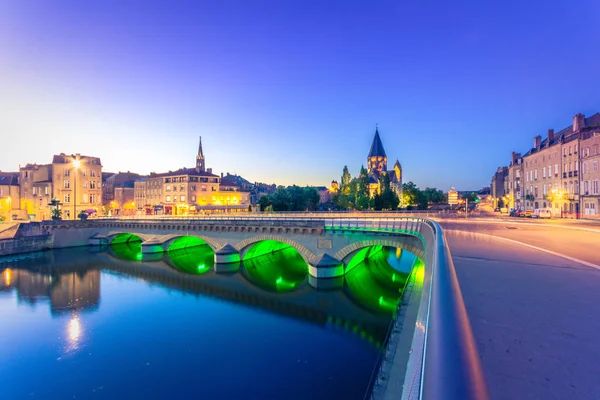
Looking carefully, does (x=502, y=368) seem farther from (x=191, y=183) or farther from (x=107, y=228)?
(x=191, y=183)

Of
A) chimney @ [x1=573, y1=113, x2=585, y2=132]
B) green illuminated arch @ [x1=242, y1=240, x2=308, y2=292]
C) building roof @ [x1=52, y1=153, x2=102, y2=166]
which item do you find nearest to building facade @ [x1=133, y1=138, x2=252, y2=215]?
building roof @ [x1=52, y1=153, x2=102, y2=166]

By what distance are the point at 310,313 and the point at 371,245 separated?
7.99m

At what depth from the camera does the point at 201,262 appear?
38875 mm

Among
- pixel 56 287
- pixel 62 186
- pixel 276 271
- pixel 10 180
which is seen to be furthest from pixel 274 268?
pixel 10 180

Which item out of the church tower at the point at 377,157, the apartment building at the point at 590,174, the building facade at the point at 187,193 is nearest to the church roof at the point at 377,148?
the church tower at the point at 377,157

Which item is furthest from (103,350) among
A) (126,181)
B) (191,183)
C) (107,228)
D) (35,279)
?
(126,181)

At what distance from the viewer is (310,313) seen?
71.0 feet

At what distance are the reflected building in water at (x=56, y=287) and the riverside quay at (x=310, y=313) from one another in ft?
0.56

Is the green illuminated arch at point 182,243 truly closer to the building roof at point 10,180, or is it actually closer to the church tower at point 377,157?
the building roof at point 10,180

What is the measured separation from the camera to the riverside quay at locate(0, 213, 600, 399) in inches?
119

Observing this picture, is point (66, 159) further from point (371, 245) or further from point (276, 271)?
point (371, 245)

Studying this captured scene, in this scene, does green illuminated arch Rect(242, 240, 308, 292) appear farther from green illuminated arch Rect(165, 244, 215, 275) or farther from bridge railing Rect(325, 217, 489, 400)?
bridge railing Rect(325, 217, 489, 400)

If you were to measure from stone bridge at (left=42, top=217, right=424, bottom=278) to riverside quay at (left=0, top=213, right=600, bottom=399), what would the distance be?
0.15 m

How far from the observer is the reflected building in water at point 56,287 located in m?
23.7
